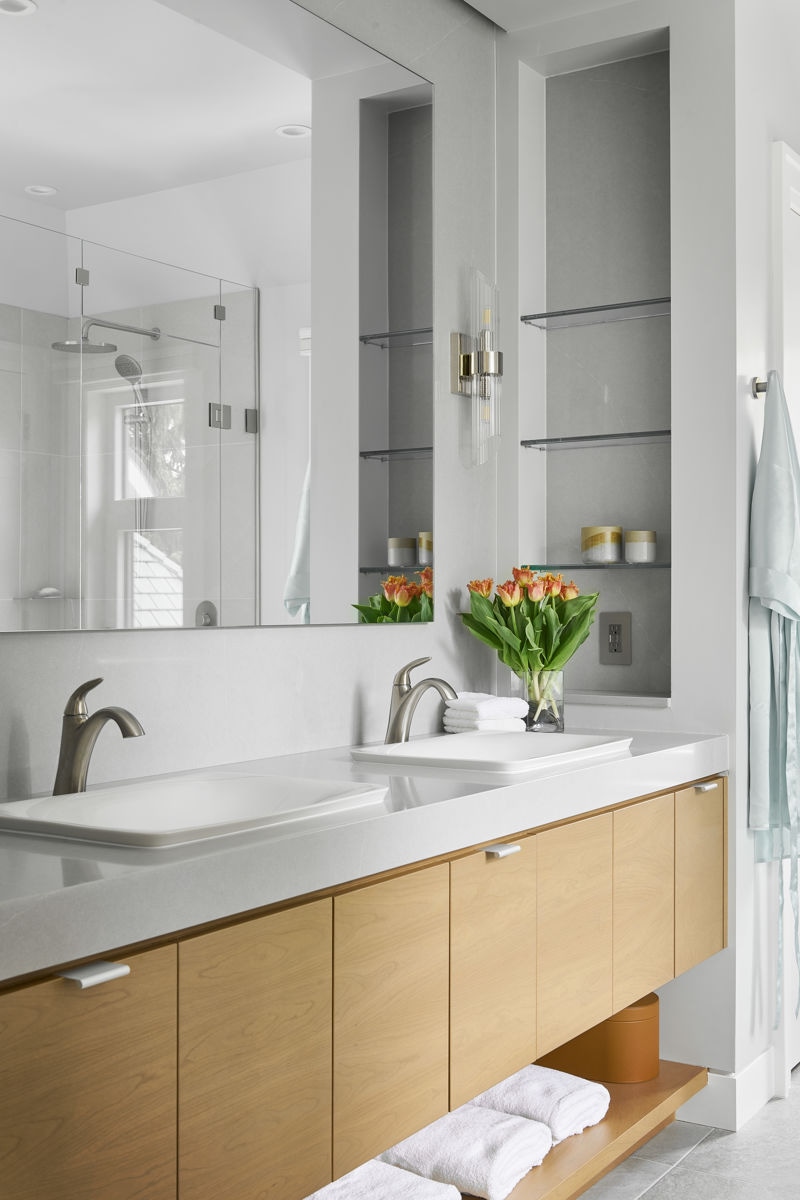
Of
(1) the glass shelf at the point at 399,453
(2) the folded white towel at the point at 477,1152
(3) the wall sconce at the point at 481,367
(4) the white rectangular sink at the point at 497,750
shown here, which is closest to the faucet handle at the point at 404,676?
(4) the white rectangular sink at the point at 497,750

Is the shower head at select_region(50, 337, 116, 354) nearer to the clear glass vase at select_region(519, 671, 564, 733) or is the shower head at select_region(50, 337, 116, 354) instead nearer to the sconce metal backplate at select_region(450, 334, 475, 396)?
the sconce metal backplate at select_region(450, 334, 475, 396)

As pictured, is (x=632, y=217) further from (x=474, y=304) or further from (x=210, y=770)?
(x=210, y=770)

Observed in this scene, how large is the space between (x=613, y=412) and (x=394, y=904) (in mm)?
1758

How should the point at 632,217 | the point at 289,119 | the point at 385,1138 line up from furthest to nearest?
1. the point at 632,217
2. the point at 289,119
3. the point at 385,1138

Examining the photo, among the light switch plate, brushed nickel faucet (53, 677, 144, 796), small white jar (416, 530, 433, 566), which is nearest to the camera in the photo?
brushed nickel faucet (53, 677, 144, 796)

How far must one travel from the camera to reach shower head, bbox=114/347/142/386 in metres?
1.89

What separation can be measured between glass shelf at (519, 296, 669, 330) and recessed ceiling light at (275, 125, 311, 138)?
0.89 meters

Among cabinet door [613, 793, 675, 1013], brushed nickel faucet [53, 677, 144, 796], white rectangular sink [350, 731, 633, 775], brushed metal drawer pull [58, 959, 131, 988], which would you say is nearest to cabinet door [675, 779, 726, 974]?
cabinet door [613, 793, 675, 1013]

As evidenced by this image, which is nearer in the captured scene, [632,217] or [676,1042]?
[676,1042]

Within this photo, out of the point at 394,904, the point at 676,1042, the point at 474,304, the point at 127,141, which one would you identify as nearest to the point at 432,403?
the point at 474,304

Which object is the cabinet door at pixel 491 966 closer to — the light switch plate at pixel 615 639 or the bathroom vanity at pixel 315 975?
the bathroom vanity at pixel 315 975

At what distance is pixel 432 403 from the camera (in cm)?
273

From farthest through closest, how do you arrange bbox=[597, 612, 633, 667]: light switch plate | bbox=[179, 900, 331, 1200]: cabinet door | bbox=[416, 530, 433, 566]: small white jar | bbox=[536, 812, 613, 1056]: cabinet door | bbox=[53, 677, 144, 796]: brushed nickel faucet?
bbox=[597, 612, 633, 667]: light switch plate → bbox=[416, 530, 433, 566]: small white jar → bbox=[536, 812, 613, 1056]: cabinet door → bbox=[53, 677, 144, 796]: brushed nickel faucet → bbox=[179, 900, 331, 1200]: cabinet door

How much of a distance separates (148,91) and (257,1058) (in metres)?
1.51
